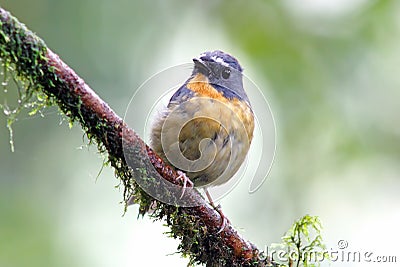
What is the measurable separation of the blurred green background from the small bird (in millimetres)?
1479

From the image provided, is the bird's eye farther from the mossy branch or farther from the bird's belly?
the mossy branch

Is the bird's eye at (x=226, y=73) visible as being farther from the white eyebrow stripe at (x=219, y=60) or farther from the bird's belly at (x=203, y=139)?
the bird's belly at (x=203, y=139)

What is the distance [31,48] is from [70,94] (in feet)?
0.70

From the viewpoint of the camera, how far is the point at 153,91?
378 centimetres

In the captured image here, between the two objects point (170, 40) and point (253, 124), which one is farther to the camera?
point (170, 40)

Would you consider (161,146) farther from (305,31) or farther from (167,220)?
(305,31)

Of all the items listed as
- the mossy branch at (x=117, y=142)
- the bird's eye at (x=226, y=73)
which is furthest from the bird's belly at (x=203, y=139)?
the mossy branch at (x=117, y=142)

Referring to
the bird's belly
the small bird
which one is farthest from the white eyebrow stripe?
the bird's belly

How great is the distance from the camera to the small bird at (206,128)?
317 centimetres

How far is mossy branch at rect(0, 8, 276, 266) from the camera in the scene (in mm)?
2115

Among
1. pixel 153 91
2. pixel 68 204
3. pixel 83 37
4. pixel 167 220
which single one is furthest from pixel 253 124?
pixel 83 37

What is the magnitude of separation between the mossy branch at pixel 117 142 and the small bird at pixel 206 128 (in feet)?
1.66

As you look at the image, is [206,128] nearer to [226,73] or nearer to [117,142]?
[226,73]

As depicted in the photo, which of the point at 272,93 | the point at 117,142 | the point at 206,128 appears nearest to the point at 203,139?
the point at 206,128
